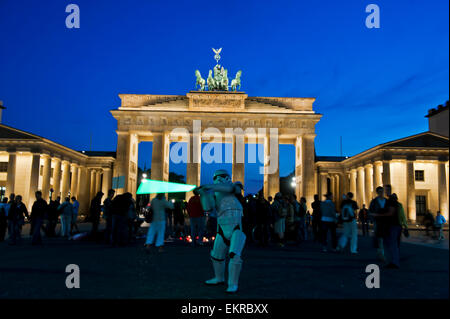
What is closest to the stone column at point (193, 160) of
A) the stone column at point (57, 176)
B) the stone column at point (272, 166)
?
the stone column at point (272, 166)

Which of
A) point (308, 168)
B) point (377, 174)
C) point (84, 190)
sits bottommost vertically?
point (84, 190)

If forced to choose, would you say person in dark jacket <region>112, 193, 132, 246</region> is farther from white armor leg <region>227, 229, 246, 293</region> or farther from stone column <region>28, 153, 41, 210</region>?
stone column <region>28, 153, 41, 210</region>

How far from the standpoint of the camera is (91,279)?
6.24 m

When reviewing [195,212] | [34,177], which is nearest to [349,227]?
[195,212]

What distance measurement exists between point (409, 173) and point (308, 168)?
10521 mm

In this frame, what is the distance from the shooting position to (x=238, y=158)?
1666 inches

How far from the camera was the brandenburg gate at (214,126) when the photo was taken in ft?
139

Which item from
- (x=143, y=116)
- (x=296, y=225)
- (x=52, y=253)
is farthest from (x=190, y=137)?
(x=52, y=253)

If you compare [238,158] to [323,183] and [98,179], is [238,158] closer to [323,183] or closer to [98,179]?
[323,183]

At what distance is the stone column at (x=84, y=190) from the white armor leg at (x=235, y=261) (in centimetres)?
4550

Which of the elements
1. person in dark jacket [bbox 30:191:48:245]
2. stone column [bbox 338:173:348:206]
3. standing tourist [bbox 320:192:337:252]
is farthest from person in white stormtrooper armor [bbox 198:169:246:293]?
stone column [bbox 338:173:348:206]

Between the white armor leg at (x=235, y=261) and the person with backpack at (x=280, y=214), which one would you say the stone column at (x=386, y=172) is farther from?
the white armor leg at (x=235, y=261)
